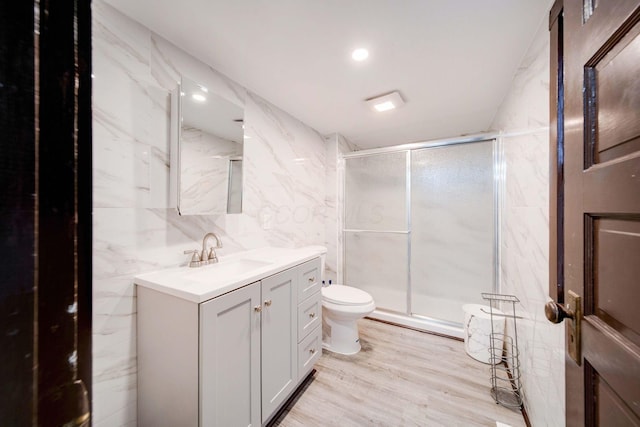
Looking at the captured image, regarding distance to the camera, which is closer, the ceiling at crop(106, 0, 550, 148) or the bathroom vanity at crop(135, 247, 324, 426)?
the bathroom vanity at crop(135, 247, 324, 426)

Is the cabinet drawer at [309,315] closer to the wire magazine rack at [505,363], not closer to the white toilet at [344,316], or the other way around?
the white toilet at [344,316]

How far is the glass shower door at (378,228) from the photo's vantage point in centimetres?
276

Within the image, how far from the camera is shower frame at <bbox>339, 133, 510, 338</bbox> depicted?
2.13 meters

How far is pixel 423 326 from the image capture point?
7.95ft

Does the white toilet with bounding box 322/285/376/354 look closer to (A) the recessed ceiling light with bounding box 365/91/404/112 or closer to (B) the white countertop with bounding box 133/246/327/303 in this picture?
(B) the white countertop with bounding box 133/246/327/303

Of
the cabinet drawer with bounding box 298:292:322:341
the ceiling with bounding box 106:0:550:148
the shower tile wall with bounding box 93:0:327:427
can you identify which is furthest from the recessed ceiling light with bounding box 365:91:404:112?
the cabinet drawer with bounding box 298:292:322:341

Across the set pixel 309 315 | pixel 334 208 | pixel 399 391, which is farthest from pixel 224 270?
pixel 334 208

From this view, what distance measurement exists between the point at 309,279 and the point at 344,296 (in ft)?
1.86

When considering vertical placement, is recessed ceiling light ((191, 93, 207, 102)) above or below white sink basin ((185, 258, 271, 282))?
above

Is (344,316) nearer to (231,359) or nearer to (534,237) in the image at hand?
(231,359)

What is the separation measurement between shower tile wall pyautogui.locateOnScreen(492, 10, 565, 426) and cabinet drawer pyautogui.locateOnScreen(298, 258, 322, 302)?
1272 mm

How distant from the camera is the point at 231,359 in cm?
109

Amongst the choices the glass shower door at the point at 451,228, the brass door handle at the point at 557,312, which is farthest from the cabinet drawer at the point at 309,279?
the glass shower door at the point at 451,228

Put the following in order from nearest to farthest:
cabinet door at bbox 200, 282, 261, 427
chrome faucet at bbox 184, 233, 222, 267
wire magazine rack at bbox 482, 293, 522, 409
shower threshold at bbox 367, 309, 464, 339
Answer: cabinet door at bbox 200, 282, 261, 427 < chrome faucet at bbox 184, 233, 222, 267 < wire magazine rack at bbox 482, 293, 522, 409 < shower threshold at bbox 367, 309, 464, 339
